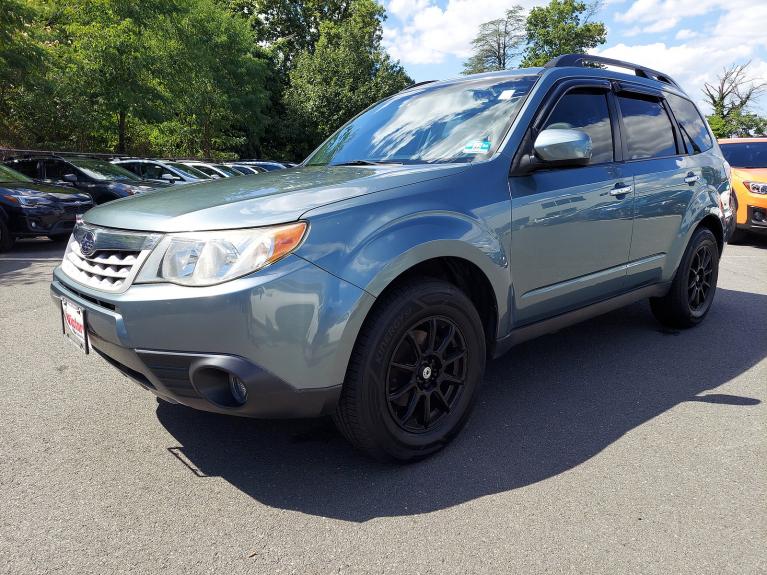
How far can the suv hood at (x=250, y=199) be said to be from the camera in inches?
86.7

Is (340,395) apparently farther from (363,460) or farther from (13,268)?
(13,268)

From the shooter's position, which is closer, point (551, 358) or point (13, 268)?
point (551, 358)

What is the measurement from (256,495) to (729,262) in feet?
25.3

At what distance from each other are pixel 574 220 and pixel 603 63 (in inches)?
51.6

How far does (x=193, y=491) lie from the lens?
2391mm

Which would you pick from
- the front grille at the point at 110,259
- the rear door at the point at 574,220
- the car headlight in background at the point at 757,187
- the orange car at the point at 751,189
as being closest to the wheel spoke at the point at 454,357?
the rear door at the point at 574,220

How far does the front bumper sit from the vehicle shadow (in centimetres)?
45

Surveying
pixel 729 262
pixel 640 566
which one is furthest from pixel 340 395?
pixel 729 262

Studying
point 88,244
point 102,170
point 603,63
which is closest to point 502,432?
point 88,244

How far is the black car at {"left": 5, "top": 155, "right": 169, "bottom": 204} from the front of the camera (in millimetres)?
11023

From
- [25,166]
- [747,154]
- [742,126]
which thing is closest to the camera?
[747,154]

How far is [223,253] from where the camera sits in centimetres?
212

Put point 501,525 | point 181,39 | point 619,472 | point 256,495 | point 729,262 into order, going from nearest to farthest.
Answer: point 501,525 → point 256,495 → point 619,472 → point 729,262 → point 181,39

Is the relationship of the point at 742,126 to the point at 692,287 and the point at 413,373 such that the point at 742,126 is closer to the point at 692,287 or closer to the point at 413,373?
the point at 692,287
